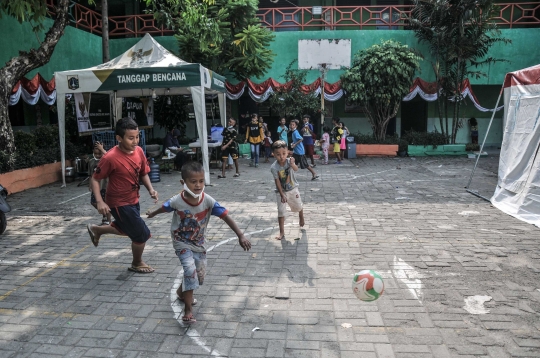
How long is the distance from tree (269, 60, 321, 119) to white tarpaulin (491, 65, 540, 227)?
904 centimetres

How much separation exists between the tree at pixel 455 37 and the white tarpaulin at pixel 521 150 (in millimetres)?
8698

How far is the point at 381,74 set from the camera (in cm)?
1670

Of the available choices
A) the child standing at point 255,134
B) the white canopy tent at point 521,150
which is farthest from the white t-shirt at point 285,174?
the child standing at point 255,134

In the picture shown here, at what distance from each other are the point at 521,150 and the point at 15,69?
11660mm

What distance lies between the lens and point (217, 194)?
1006 centimetres

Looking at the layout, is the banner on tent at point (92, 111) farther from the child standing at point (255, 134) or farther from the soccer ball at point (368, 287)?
the soccer ball at point (368, 287)

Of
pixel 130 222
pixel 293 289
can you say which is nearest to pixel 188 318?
pixel 293 289

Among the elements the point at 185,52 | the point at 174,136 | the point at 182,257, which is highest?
the point at 185,52

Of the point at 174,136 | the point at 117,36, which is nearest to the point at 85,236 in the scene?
the point at 174,136

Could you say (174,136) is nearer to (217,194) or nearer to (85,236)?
(217,194)

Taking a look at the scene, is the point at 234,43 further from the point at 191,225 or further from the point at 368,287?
the point at 368,287

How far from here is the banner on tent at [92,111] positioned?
13.0 metres

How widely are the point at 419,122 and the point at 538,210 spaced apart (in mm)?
14927

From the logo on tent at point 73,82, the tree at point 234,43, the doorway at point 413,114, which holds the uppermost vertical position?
the tree at point 234,43
